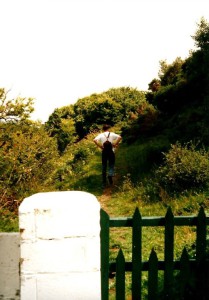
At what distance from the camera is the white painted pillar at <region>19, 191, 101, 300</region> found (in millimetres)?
2268

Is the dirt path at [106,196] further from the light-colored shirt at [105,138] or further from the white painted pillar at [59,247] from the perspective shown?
the white painted pillar at [59,247]

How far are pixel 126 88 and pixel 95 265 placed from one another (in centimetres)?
2609

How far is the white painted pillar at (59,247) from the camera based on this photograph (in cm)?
227

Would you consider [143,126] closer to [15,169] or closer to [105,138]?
[105,138]

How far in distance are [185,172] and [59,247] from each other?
21.5ft

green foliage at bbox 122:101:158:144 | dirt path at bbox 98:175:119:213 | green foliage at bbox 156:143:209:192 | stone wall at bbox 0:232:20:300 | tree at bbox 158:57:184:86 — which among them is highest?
tree at bbox 158:57:184:86

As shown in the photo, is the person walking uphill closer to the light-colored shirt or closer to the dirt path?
the light-colored shirt

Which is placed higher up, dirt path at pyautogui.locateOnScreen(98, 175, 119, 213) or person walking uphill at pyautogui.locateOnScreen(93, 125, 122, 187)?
person walking uphill at pyautogui.locateOnScreen(93, 125, 122, 187)

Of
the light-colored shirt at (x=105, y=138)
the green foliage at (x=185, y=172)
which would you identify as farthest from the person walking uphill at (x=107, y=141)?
the green foliage at (x=185, y=172)

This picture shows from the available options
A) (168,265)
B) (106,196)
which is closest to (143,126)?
(106,196)

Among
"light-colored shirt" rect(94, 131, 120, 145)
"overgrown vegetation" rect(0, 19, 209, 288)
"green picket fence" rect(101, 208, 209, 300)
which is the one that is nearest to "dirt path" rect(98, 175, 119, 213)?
"overgrown vegetation" rect(0, 19, 209, 288)

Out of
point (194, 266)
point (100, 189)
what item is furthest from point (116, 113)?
point (194, 266)

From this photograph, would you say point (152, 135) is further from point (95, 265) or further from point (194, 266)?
point (95, 265)

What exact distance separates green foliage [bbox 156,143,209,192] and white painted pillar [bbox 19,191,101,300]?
6.17 meters
